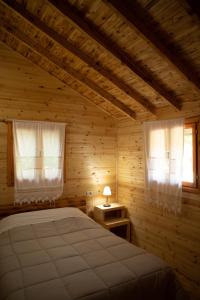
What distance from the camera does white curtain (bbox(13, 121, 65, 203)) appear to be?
11.3 ft

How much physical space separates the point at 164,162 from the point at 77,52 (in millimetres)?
1993

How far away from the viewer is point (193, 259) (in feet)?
9.53

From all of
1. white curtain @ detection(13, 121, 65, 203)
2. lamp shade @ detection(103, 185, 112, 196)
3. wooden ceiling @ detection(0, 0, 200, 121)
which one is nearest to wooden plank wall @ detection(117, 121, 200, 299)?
lamp shade @ detection(103, 185, 112, 196)

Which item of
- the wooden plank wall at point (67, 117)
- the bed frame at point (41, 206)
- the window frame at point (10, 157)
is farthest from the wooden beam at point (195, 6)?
the bed frame at point (41, 206)

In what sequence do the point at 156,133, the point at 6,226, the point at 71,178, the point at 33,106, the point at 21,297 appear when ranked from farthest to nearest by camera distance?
the point at 71,178 → the point at 33,106 → the point at 156,133 → the point at 6,226 → the point at 21,297

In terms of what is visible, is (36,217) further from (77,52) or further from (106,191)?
(77,52)

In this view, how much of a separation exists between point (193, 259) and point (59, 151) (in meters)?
2.60

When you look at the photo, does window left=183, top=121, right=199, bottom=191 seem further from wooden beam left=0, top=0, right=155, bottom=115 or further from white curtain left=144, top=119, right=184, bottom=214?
wooden beam left=0, top=0, right=155, bottom=115

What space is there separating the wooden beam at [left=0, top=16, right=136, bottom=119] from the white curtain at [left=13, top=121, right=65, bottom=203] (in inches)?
34.7

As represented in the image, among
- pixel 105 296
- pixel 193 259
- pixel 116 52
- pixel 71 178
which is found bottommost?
pixel 193 259

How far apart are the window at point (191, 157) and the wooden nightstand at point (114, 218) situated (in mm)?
1478

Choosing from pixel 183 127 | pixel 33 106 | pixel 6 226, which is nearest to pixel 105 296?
pixel 6 226

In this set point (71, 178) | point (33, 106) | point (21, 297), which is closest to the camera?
point (21, 297)

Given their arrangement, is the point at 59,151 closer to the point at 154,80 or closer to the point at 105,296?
the point at 154,80
